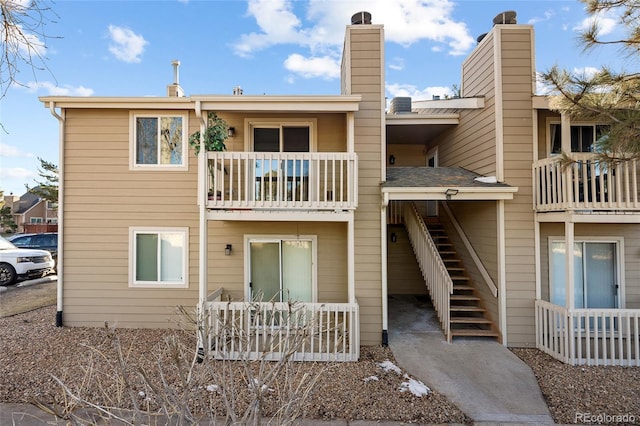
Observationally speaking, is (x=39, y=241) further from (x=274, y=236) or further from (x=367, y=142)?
(x=367, y=142)

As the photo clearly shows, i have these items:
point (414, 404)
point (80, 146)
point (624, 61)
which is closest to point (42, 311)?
point (80, 146)

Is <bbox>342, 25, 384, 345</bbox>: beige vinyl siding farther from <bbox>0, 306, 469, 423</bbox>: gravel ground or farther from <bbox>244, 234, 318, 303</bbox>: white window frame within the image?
<bbox>0, 306, 469, 423</bbox>: gravel ground

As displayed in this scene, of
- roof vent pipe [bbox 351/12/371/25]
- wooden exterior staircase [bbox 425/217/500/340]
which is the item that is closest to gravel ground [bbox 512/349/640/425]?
wooden exterior staircase [bbox 425/217/500/340]

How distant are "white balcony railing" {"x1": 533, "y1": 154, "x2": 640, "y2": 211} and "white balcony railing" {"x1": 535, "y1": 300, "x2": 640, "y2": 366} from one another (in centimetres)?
189

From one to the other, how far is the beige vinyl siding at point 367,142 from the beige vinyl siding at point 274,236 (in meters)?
0.60

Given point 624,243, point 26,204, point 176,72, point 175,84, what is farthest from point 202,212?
point 26,204

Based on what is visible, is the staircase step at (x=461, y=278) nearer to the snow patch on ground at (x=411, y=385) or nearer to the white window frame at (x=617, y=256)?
the white window frame at (x=617, y=256)

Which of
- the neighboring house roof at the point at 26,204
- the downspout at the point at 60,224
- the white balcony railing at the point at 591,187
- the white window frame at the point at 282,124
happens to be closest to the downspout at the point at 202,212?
the white window frame at the point at 282,124

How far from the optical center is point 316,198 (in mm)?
6012

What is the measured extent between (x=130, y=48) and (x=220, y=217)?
26.5ft

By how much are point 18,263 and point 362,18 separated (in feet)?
43.9

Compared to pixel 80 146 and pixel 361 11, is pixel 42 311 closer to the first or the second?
pixel 80 146

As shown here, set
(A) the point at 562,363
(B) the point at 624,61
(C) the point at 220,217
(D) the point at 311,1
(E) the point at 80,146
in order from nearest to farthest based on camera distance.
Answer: (B) the point at 624,61
(A) the point at 562,363
(C) the point at 220,217
(E) the point at 80,146
(D) the point at 311,1
